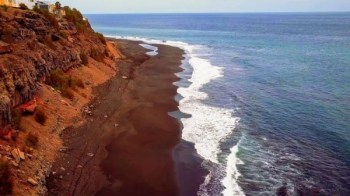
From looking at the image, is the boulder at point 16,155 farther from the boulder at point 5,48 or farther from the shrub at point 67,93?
the shrub at point 67,93

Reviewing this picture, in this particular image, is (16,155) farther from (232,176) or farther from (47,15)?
(47,15)

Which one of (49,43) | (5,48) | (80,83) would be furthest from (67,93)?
(5,48)

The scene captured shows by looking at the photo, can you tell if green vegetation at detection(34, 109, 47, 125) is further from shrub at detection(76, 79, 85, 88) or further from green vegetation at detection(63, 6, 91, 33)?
green vegetation at detection(63, 6, 91, 33)

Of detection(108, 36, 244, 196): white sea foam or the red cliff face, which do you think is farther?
the red cliff face

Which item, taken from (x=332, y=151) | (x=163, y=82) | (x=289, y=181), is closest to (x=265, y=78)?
(x=163, y=82)

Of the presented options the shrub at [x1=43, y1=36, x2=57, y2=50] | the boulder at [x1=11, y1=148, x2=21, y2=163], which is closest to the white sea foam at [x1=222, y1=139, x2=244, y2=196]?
the boulder at [x1=11, y1=148, x2=21, y2=163]

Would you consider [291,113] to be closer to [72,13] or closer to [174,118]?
[174,118]
